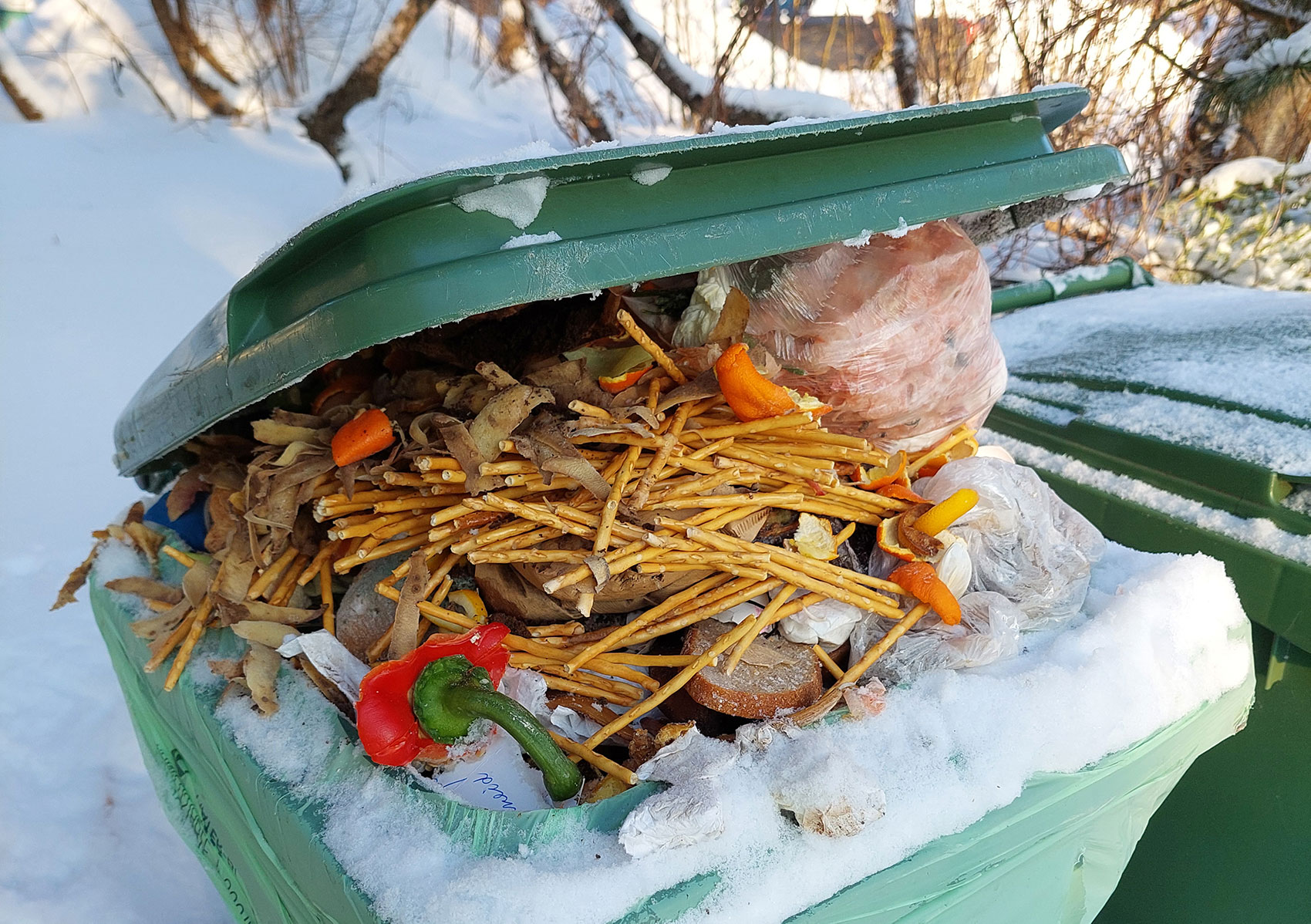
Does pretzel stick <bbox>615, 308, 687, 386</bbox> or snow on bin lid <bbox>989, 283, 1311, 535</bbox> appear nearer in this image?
pretzel stick <bbox>615, 308, 687, 386</bbox>

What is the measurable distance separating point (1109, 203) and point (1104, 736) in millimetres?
6176

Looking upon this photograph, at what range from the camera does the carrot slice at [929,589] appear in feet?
4.06

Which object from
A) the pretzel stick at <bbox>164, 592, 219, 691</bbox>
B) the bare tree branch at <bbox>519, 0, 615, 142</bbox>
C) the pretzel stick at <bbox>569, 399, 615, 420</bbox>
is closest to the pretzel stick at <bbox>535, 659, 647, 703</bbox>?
the pretzel stick at <bbox>569, 399, 615, 420</bbox>

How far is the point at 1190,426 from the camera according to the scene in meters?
1.87

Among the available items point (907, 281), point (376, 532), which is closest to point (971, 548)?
point (907, 281)

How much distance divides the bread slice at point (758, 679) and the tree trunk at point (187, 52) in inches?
324

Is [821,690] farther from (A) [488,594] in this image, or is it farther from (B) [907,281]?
(B) [907,281]

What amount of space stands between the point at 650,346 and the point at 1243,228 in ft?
17.5

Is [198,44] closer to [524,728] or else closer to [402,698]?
[402,698]

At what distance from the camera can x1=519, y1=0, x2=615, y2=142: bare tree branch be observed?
6.29 meters

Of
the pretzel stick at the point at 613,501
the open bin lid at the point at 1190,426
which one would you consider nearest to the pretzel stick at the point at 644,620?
the pretzel stick at the point at 613,501

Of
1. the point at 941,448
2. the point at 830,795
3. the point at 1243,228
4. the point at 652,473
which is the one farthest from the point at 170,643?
the point at 1243,228

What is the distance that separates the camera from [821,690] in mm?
1205

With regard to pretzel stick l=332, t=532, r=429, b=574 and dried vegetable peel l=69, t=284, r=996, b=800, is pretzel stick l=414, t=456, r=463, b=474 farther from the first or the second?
pretzel stick l=332, t=532, r=429, b=574
